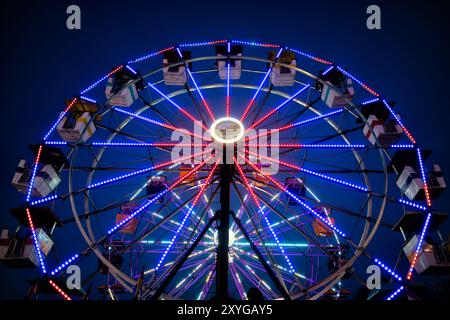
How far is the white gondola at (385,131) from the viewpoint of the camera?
404 inches

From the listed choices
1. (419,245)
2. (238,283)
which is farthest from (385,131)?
(238,283)

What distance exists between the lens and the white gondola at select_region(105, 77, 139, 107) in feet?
37.5

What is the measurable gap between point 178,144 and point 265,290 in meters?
6.01

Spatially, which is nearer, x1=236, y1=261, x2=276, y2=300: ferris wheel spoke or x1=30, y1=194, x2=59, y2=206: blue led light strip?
x1=30, y1=194, x2=59, y2=206: blue led light strip

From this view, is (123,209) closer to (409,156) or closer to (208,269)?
(208,269)

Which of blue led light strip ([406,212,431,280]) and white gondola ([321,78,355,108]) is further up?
white gondola ([321,78,355,108])

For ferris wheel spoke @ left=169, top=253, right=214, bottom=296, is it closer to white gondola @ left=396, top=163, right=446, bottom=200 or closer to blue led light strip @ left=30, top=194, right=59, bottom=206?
blue led light strip @ left=30, top=194, right=59, bottom=206

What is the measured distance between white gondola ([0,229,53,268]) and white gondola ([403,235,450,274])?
30.6 feet

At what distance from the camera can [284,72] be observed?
1211 centimetres

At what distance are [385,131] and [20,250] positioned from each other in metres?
10.2

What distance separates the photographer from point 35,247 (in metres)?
8.88

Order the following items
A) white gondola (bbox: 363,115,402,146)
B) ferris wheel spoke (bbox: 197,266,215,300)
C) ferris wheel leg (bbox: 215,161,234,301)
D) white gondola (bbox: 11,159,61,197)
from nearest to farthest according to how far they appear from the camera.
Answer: ferris wheel leg (bbox: 215,161,234,301) < white gondola (bbox: 11,159,61,197) < white gondola (bbox: 363,115,402,146) < ferris wheel spoke (bbox: 197,266,215,300)

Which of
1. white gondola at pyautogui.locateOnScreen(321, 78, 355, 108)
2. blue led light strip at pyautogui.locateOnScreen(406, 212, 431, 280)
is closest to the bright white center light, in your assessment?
white gondola at pyautogui.locateOnScreen(321, 78, 355, 108)
